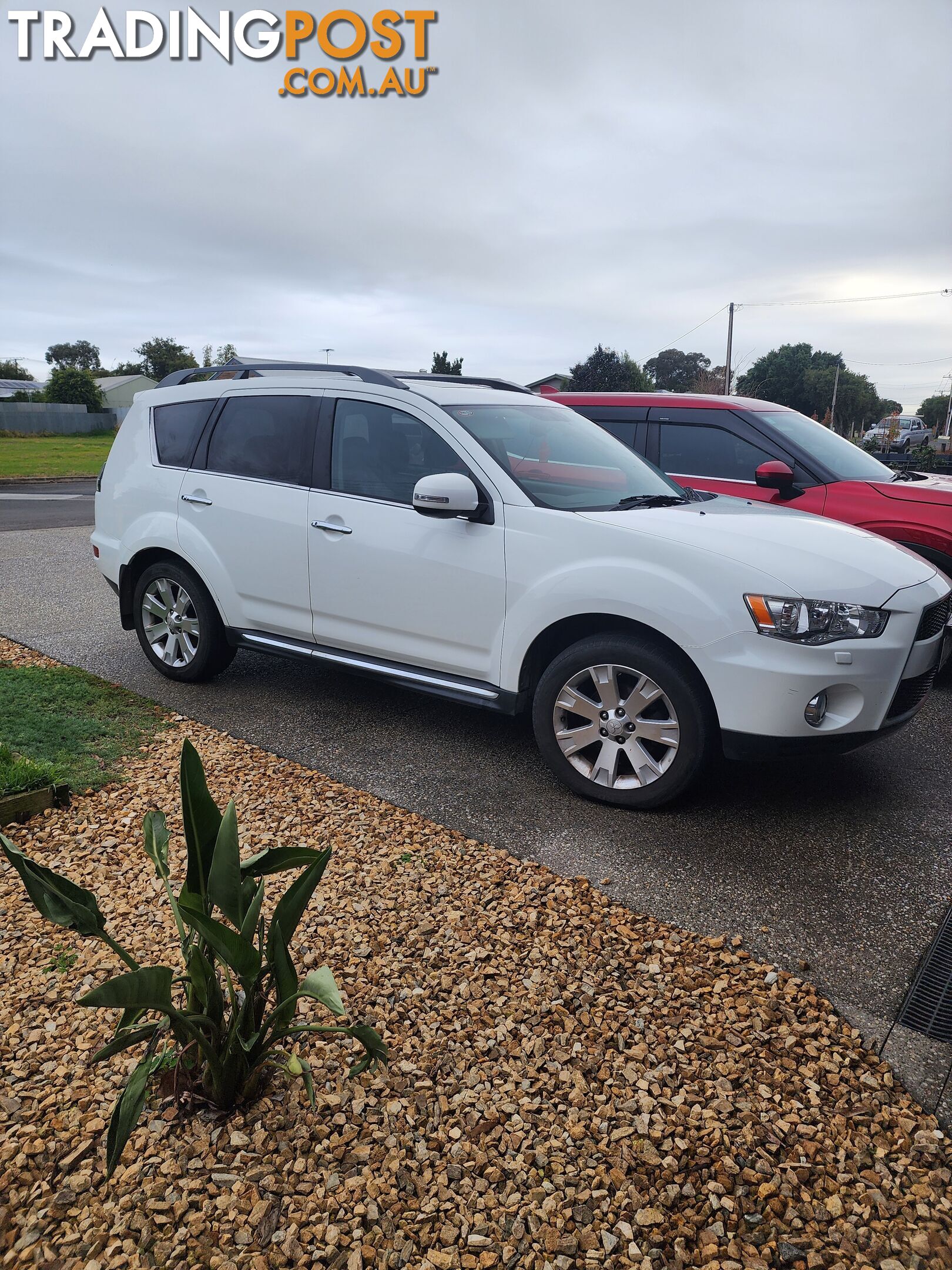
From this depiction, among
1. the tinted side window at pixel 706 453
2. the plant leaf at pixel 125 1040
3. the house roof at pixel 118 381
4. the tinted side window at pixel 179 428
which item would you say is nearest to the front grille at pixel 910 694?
the tinted side window at pixel 706 453

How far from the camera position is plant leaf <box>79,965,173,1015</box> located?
5.87ft

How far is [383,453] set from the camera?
4.66 m

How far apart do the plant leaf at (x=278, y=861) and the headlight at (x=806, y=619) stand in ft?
6.77

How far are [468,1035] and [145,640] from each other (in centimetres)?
403

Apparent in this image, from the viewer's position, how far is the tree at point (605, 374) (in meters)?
47.5

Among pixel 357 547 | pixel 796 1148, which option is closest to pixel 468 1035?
pixel 796 1148

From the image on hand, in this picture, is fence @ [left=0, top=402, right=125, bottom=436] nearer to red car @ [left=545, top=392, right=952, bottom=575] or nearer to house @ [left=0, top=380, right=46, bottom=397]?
house @ [left=0, top=380, right=46, bottom=397]

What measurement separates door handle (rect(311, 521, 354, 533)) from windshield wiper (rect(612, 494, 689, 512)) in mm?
1363

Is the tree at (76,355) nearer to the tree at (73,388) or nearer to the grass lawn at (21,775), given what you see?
the tree at (73,388)

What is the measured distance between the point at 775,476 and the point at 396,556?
121 inches

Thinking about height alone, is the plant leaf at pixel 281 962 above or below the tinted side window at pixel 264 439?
below

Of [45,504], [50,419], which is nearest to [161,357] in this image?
[50,419]

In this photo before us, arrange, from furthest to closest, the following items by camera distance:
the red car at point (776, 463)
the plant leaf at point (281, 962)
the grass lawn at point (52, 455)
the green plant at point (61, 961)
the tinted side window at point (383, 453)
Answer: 1. the grass lawn at point (52, 455)
2. the red car at point (776, 463)
3. the tinted side window at point (383, 453)
4. the green plant at point (61, 961)
5. the plant leaf at point (281, 962)

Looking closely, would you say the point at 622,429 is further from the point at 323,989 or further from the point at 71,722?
the point at 323,989
